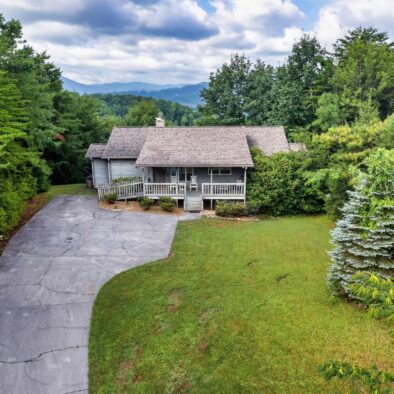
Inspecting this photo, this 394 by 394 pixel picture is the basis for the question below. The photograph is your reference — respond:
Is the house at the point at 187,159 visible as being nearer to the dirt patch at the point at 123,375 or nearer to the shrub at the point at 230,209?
the shrub at the point at 230,209

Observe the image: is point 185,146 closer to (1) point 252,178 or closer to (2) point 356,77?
(1) point 252,178

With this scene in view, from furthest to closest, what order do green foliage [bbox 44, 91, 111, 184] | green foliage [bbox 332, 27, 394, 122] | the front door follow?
green foliage [bbox 44, 91, 111, 184], green foliage [bbox 332, 27, 394, 122], the front door

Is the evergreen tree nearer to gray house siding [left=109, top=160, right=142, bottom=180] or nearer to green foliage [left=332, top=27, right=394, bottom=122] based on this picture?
gray house siding [left=109, top=160, right=142, bottom=180]

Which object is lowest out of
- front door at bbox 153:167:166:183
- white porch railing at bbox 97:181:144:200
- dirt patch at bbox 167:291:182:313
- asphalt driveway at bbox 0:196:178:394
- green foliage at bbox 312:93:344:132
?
asphalt driveway at bbox 0:196:178:394

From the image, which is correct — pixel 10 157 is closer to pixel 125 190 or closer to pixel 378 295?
pixel 125 190

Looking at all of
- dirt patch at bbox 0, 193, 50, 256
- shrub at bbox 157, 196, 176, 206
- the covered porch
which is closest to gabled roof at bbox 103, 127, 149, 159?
the covered porch

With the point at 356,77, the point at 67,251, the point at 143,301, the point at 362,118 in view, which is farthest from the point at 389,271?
the point at 356,77
